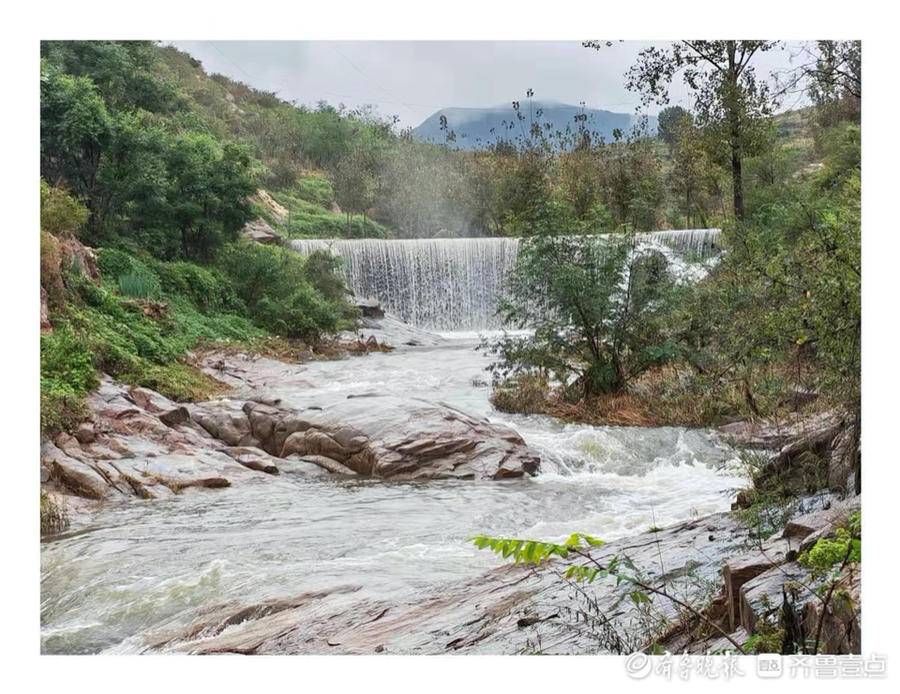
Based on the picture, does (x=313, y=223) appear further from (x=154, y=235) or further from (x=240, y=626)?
(x=240, y=626)

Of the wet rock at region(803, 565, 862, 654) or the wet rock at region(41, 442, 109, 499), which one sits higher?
the wet rock at region(803, 565, 862, 654)

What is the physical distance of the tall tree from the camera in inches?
192

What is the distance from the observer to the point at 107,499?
16.2 feet

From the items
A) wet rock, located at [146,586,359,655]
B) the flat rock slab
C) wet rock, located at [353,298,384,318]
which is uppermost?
wet rock, located at [353,298,384,318]

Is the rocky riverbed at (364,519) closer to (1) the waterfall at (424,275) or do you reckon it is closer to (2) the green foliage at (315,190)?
(1) the waterfall at (424,275)

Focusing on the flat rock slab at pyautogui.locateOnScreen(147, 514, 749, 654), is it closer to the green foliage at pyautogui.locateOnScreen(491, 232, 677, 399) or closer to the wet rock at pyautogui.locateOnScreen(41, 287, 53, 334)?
the green foliage at pyautogui.locateOnScreen(491, 232, 677, 399)

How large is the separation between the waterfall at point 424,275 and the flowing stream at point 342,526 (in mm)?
4420

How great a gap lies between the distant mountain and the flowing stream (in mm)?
1800

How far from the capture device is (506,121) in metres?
5.03

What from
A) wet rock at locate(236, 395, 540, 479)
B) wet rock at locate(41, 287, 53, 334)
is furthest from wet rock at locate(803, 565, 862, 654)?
wet rock at locate(41, 287, 53, 334)

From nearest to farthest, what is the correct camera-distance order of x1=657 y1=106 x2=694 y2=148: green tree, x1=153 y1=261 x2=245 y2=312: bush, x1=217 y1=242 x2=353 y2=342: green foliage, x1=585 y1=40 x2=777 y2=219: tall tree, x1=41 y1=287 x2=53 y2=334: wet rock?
x1=585 y1=40 x2=777 y2=219: tall tree → x1=657 y1=106 x2=694 y2=148: green tree → x1=41 y1=287 x2=53 y2=334: wet rock → x1=217 y1=242 x2=353 y2=342: green foliage → x1=153 y1=261 x2=245 y2=312: bush

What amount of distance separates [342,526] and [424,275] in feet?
31.1
